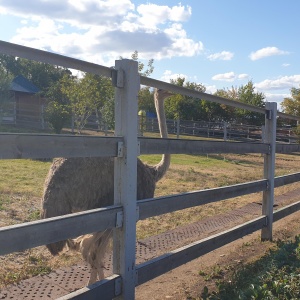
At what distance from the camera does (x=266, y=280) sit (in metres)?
3.39

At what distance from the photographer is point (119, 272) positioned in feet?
9.44

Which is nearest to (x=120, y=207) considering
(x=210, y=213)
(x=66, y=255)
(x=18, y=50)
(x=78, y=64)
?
(x=78, y=64)

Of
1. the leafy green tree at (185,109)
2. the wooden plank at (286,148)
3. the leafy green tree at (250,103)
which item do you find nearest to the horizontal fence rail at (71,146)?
the wooden plank at (286,148)

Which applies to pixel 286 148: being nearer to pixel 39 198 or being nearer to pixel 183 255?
pixel 183 255

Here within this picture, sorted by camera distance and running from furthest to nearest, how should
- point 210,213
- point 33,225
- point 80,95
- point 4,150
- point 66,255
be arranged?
point 80,95 < point 210,213 < point 66,255 < point 33,225 < point 4,150

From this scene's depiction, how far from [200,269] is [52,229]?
2.20 m

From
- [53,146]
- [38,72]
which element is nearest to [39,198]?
[53,146]

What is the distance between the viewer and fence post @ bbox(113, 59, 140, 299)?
2.76 meters

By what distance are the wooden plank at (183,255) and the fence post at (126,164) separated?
19 cm

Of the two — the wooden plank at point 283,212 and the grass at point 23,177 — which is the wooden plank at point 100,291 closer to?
the wooden plank at point 283,212

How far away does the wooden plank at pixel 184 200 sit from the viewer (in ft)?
9.94

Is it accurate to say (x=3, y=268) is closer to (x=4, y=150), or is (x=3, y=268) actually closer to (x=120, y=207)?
(x=120, y=207)

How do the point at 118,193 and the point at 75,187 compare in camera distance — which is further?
the point at 75,187

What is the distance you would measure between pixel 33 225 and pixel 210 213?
5.09 meters
